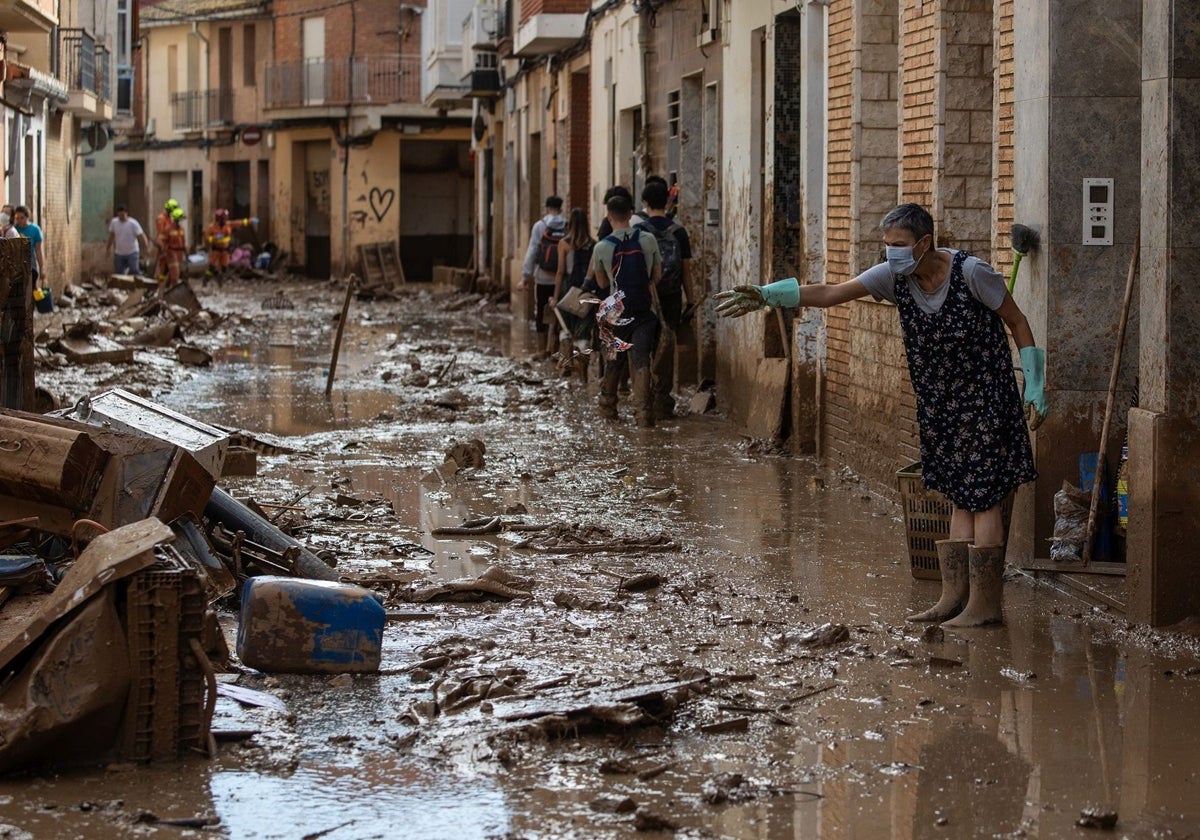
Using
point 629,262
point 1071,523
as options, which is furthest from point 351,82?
point 1071,523

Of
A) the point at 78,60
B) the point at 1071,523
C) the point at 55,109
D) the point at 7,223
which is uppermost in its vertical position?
the point at 78,60

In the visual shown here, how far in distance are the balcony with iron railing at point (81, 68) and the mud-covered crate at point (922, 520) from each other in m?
30.0

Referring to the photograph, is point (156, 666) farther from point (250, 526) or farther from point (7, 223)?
point (7, 223)

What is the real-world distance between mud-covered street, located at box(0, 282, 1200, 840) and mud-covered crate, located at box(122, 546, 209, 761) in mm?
101

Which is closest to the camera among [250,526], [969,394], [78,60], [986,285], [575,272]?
[986,285]

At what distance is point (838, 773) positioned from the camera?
5.03 m

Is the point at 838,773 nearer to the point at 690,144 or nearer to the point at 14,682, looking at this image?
the point at 14,682

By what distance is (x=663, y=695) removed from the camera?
546cm

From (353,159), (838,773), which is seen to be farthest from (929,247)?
(353,159)

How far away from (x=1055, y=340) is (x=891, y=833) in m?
3.81

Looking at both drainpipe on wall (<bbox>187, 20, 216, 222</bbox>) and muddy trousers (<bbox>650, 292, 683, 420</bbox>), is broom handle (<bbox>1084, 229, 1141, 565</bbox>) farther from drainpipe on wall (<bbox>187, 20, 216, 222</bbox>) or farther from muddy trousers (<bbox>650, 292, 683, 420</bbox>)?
drainpipe on wall (<bbox>187, 20, 216, 222</bbox>)

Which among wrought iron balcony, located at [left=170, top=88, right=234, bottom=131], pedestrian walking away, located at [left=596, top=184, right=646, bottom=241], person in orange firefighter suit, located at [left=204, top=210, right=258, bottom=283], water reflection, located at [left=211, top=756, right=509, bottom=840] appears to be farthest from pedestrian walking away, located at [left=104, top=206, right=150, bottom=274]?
water reflection, located at [left=211, top=756, right=509, bottom=840]

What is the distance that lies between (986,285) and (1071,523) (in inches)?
55.6

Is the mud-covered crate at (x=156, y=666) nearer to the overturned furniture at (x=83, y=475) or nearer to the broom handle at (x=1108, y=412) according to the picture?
the overturned furniture at (x=83, y=475)
